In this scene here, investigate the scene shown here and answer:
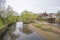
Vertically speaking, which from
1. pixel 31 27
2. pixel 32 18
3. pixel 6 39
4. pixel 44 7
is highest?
pixel 44 7

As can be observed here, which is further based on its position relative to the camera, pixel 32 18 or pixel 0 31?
pixel 32 18

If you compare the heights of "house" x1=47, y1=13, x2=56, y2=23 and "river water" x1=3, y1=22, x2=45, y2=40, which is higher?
"house" x1=47, y1=13, x2=56, y2=23

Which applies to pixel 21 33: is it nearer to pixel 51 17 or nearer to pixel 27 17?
pixel 27 17

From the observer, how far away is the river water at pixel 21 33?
51.4 inches

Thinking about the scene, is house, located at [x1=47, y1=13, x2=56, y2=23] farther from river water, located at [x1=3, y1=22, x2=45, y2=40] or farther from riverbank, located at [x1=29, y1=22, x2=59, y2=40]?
river water, located at [x1=3, y1=22, x2=45, y2=40]

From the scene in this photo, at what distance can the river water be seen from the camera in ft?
4.29

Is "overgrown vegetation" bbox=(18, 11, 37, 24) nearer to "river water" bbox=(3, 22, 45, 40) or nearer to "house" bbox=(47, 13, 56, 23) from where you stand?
"river water" bbox=(3, 22, 45, 40)

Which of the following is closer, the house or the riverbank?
the riverbank

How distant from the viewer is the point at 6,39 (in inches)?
51.1

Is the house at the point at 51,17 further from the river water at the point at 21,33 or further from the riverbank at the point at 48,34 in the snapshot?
the river water at the point at 21,33

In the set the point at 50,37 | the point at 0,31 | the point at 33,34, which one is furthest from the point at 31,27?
the point at 0,31

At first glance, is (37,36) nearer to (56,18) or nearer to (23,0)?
(56,18)

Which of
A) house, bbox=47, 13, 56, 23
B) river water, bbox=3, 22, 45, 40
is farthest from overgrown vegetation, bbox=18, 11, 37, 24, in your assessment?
house, bbox=47, 13, 56, 23

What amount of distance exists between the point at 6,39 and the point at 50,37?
49 centimetres
